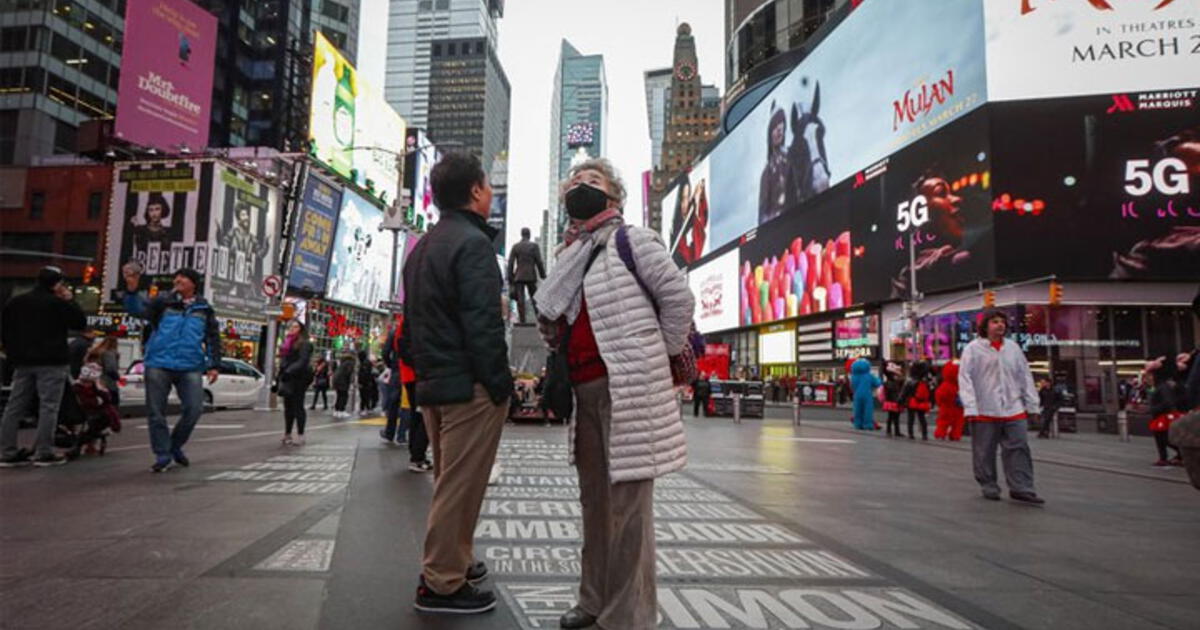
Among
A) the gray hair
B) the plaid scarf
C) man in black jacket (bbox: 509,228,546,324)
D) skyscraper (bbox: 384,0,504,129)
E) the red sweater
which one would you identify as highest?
skyscraper (bbox: 384,0,504,129)

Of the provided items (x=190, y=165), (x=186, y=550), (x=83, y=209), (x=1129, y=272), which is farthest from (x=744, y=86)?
(x=186, y=550)

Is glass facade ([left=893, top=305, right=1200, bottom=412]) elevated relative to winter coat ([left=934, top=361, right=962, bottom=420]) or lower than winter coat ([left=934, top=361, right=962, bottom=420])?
elevated

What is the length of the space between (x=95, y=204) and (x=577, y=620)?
50979mm

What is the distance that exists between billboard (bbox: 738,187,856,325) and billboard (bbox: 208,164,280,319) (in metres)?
34.3

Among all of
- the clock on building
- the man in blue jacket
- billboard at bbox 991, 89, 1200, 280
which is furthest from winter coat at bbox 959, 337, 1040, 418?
the clock on building

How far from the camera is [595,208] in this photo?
2.82 meters

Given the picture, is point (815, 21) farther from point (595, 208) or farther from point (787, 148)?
point (595, 208)

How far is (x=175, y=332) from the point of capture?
21.4 feet

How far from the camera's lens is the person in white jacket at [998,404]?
6355 mm

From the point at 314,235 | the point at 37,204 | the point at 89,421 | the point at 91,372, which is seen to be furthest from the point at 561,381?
the point at 37,204

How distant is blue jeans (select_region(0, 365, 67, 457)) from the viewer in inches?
263

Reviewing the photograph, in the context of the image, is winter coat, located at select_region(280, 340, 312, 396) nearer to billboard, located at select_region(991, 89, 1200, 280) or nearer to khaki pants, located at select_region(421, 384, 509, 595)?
khaki pants, located at select_region(421, 384, 509, 595)

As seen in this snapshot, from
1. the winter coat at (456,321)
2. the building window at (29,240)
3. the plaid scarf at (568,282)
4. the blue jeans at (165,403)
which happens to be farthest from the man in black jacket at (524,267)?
the building window at (29,240)

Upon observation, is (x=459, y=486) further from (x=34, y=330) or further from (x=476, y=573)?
(x=34, y=330)
